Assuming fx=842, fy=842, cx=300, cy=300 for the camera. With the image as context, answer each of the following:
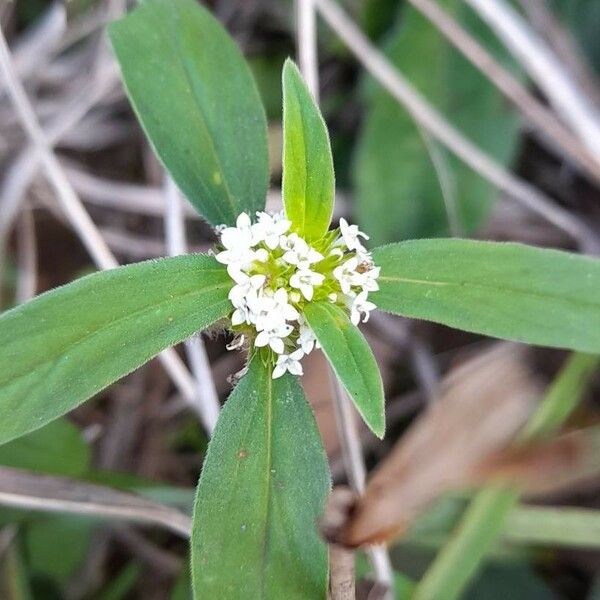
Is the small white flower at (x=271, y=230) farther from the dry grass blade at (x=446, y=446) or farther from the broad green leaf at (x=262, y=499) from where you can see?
the dry grass blade at (x=446, y=446)

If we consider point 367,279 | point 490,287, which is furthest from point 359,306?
point 490,287

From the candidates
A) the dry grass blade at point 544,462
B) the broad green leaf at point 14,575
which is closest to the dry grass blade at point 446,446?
the dry grass blade at point 544,462

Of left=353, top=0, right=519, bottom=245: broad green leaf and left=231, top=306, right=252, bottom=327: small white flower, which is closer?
left=231, top=306, right=252, bottom=327: small white flower

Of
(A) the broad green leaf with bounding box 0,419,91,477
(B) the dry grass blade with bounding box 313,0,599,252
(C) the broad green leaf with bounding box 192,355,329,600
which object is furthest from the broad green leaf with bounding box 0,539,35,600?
(B) the dry grass blade with bounding box 313,0,599,252

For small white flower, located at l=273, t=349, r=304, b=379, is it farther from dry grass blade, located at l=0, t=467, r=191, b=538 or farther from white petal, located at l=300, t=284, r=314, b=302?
dry grass blade, located at l=0, t=467, r=191, b=538

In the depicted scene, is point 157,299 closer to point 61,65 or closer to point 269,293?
point 269,293

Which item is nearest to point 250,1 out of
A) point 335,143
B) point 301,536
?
point 335,143
